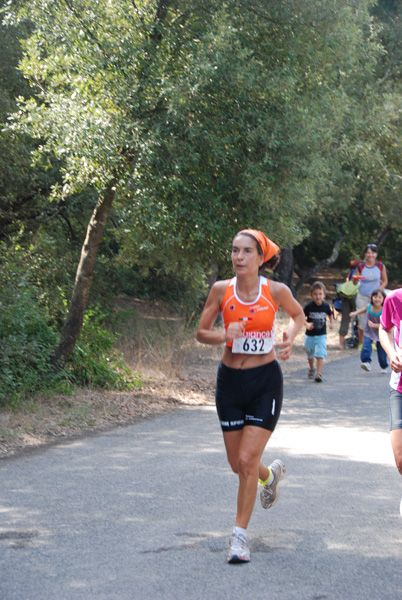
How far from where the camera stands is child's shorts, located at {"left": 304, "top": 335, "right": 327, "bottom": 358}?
13188mm

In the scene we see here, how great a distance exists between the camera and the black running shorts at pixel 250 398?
5.03 metres

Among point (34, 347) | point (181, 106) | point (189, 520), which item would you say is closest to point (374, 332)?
point (181, 106)

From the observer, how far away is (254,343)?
5070 mm

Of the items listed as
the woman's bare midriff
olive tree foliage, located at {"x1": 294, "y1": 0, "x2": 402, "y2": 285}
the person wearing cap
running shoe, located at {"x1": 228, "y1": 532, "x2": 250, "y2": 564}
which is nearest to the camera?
running shoe, located at {"x1": 228, "y1": 532, "x2": 250, "y2": 564}

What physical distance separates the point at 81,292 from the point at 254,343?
670 centimetres

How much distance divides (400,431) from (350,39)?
330 inches

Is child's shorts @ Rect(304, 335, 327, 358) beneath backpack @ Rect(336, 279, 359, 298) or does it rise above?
beneath

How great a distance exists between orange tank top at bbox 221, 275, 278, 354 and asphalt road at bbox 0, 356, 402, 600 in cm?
126

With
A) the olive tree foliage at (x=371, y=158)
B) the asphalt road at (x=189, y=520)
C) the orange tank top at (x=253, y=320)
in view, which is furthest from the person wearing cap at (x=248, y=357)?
the olive tree foliage at (x=371, y=158)

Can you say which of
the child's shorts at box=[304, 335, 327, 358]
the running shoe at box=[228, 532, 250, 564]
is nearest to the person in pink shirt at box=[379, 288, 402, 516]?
the running shoe at box=[228, 532, 250, 564]

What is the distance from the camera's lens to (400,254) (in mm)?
39719

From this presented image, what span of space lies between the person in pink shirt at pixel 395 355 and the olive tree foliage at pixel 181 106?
16.3ft

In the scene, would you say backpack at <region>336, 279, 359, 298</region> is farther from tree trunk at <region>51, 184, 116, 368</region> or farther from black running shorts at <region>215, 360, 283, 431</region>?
black running shorts at <region>215, 360, 283, 431</region>

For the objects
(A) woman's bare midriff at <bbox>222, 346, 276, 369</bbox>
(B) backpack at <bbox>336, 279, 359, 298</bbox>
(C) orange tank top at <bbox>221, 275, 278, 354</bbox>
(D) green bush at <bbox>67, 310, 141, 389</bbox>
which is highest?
(B) backpack at <bbox>336, 279, 359, 298</bbox>
